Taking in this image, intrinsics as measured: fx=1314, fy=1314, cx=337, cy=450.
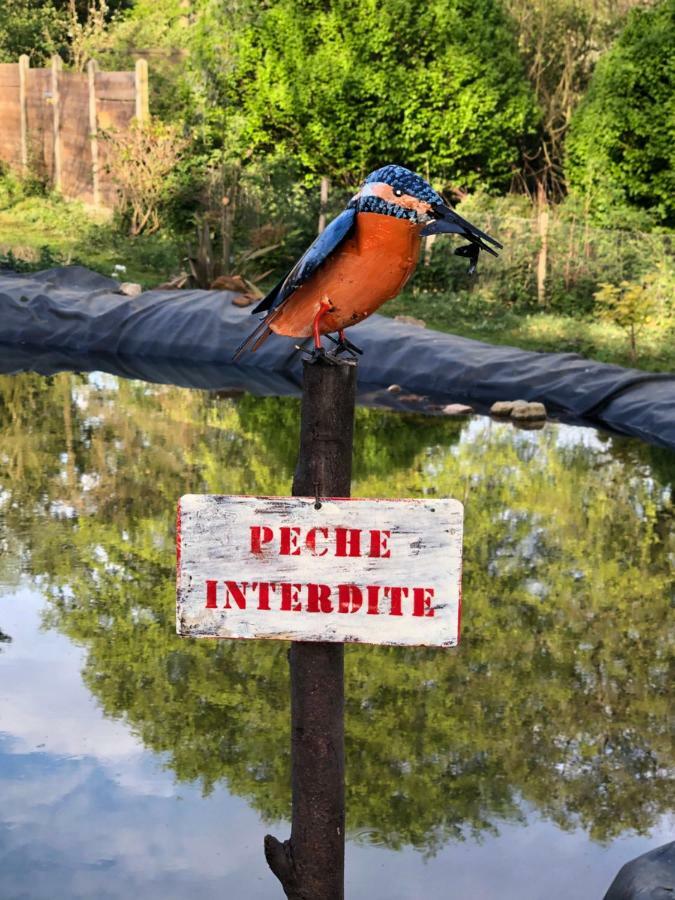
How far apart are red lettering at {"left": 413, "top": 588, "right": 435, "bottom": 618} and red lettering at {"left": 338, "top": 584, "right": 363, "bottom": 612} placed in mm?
119

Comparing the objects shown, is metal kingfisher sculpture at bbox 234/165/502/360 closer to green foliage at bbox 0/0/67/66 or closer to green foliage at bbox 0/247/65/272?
green foliage at bbox 0/247/65/272

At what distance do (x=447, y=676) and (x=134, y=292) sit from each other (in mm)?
9697

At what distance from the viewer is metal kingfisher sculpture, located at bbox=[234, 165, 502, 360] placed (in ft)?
11.3

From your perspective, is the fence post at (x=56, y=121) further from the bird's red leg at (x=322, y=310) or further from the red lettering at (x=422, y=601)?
the red lettering at (x=422, y=601)

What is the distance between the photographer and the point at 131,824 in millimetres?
4785

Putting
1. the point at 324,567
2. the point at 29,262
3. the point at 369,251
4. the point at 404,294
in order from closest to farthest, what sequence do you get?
the point at 324,567 < the point at 369,251 < the point at 404,294 < the point at 29,262

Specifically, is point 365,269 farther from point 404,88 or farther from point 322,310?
point 404,88

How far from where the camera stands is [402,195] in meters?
3.44

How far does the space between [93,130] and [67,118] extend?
1.03 metres

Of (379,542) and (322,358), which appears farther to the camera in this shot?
(322,358)

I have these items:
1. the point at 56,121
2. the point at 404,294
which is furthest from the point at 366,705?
the point at 56,121

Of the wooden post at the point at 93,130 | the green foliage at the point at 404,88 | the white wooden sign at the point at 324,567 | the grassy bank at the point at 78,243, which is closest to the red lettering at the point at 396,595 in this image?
the white wooden sign at the point at 324,567

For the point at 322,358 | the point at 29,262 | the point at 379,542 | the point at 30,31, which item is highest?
the point at 30,31

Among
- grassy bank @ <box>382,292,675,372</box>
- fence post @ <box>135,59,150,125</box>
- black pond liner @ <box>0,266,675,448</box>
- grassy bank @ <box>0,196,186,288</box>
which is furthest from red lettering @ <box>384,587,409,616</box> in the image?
fence post @ <box>135,59,150,125</box>
